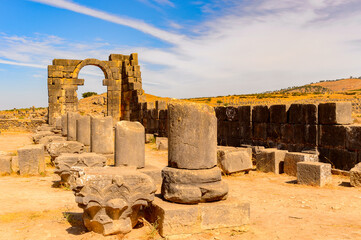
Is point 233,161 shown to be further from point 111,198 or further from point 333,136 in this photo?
point 111,198

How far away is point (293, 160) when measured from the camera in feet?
27.4

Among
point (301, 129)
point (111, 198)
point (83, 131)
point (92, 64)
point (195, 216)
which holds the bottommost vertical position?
point (195, 216)

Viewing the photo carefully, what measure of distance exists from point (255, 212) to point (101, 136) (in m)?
5.06

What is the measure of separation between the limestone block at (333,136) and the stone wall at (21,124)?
74.4 ft

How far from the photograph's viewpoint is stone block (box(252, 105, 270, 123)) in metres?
10.4

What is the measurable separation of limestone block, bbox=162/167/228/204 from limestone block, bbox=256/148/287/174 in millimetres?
4192

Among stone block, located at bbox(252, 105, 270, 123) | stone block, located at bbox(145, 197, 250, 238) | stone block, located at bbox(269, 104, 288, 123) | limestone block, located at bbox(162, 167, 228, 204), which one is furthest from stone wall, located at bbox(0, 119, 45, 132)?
stone block, located at bbox(145, 197, 250, 238)

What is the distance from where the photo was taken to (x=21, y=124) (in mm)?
26688

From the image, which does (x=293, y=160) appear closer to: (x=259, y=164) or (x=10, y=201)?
(x=259, y=164)

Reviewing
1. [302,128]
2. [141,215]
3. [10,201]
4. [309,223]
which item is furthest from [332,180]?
[10,201]

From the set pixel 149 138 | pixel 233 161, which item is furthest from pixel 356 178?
pixel 149 138

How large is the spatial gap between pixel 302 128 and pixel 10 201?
23.6ft

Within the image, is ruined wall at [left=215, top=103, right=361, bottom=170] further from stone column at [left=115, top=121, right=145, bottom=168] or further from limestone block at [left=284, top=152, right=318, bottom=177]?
stone column at [left=115, top=121, right=145, bottom=168]

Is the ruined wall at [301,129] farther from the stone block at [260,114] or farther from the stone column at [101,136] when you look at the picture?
the stone column at [101,136]
